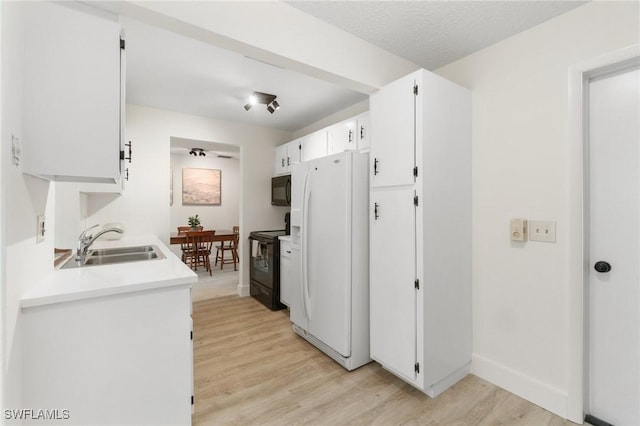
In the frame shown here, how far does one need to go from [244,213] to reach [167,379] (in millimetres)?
2923

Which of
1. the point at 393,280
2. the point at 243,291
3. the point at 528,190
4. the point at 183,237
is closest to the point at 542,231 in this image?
the point at 528,190

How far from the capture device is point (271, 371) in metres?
2.24

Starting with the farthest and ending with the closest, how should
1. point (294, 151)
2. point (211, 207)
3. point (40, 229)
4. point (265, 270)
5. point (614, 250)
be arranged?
1. point (211, 207)
2. point (294, 151)
3. point (265, 270)
4. point (614, 250)
5. point (40, 229)

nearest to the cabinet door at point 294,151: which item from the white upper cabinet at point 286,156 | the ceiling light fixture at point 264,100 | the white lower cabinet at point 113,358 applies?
the white upper cabinet at point 286,156

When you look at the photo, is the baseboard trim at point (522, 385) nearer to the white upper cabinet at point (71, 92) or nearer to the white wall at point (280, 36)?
the white wall at point (280, 36)

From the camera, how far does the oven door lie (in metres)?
3.62

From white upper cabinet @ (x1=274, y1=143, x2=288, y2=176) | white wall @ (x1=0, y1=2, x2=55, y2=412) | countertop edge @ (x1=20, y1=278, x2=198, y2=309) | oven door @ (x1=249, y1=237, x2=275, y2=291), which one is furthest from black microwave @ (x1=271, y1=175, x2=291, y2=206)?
white wall @ (x1=0, y1=2, x2=55, y2=412)

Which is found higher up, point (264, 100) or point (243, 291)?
point (264, 100)

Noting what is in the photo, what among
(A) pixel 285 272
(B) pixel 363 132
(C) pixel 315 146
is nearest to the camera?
(B) pixel 363 132

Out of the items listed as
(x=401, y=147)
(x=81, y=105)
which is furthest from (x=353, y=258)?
(x=81, y=105)

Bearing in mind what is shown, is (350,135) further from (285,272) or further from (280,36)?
(285,272)

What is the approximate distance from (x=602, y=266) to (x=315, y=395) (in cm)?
192

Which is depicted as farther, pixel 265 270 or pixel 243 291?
pixel 243 291

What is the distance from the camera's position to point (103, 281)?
4.55 feet
